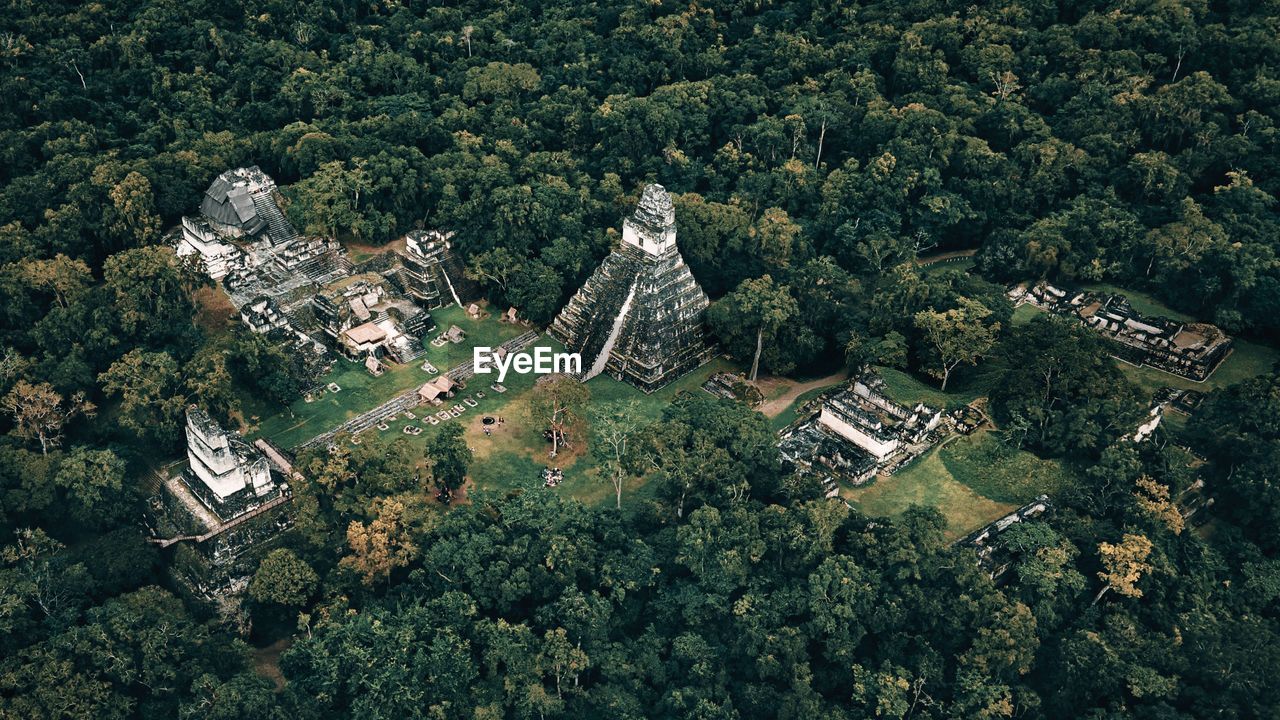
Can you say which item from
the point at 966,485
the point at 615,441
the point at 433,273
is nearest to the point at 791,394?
the point at 966,485

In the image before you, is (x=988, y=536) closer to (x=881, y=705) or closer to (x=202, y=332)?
(x=881, y=705)

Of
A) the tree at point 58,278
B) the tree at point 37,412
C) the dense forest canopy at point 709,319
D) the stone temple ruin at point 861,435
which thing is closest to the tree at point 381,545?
the dense forest canopy at point 709,319

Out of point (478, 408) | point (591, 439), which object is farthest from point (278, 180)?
point (591, 439)

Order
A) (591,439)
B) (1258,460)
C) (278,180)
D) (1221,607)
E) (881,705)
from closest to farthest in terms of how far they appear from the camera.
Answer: (881,705), (1221,607), (1258,460), (591,439), (278,180)

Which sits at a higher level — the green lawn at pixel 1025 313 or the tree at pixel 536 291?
Result: the tree at pixel 536 291

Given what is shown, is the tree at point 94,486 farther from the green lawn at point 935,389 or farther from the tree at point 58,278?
the green lawn at point 935,389

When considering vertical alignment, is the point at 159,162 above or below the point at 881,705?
above

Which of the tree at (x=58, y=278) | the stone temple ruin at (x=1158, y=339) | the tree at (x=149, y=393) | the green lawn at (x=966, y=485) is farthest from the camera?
the stone temple ruin at (x=1158, y=339)
